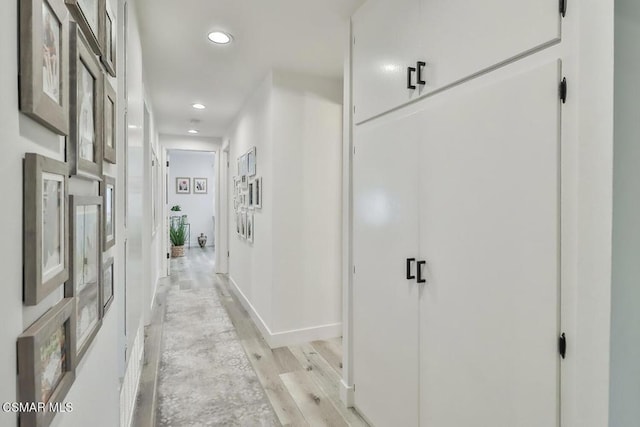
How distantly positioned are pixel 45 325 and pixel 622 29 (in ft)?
5.41

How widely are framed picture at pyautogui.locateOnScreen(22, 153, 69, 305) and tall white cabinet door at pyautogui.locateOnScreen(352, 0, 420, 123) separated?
1.40 m

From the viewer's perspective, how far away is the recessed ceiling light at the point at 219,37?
8.07 feet

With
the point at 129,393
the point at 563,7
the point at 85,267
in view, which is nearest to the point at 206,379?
the point at 129,393

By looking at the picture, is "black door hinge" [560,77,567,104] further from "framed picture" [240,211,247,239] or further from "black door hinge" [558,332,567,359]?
"framed picture" [240,211,247,239]

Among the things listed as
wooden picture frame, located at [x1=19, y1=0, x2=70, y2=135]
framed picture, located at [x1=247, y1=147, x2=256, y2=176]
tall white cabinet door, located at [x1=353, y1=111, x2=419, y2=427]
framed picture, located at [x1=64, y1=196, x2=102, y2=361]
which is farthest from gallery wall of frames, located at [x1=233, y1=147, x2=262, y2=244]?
wooden picture frame, located at [x1=19, y1=0, x2=70, y2=135]

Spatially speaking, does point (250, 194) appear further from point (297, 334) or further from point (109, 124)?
point (109, 124)

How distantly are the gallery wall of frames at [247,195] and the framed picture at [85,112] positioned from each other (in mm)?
2419

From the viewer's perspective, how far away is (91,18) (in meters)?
1.02

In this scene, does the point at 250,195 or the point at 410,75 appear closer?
the point at 410,75

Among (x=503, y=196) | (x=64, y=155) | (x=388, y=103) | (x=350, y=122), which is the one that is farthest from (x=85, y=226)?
(x=350, y=122)

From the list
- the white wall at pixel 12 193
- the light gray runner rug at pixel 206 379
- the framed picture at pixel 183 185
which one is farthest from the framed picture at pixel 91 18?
the framed picture at pixel 183 185

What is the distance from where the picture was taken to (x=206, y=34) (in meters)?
2.47

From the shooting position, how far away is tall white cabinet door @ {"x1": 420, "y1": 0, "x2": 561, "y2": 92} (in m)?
1.03

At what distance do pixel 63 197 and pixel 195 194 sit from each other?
31.6 ft
